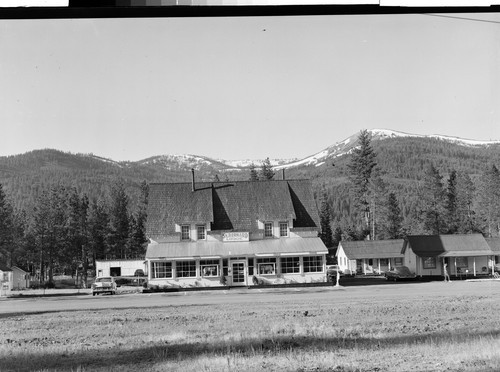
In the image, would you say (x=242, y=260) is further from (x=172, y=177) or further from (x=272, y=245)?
(x=172, y=177)

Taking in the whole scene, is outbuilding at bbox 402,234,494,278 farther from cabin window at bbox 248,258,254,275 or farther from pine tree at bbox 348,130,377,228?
cabin window at bbox 248,258,254,275

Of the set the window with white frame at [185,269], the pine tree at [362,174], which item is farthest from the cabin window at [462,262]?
the window with white frame at [185,269]

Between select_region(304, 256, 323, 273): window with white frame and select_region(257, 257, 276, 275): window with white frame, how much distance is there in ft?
1.22

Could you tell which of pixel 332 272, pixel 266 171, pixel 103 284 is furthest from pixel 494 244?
pixel 103 284

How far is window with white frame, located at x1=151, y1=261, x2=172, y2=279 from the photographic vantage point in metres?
5.90

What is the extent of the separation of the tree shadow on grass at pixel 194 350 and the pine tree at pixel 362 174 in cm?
119

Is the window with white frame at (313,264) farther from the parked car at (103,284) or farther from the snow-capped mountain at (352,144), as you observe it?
the parked car at (103,284)

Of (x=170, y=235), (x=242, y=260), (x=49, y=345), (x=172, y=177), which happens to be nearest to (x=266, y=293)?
(x=242, y=260)

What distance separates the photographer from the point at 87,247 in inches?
225

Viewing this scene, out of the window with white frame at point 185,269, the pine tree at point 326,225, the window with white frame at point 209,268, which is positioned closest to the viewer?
the pine tree at point 326,225

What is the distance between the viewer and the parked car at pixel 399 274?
18.0 ft

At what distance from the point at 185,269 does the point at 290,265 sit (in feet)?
3.82

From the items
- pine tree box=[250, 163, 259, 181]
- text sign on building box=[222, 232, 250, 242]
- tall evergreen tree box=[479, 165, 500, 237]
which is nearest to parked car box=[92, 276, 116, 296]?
text sign on building box=[222, 232, 250, 242]

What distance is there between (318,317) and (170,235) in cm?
182
